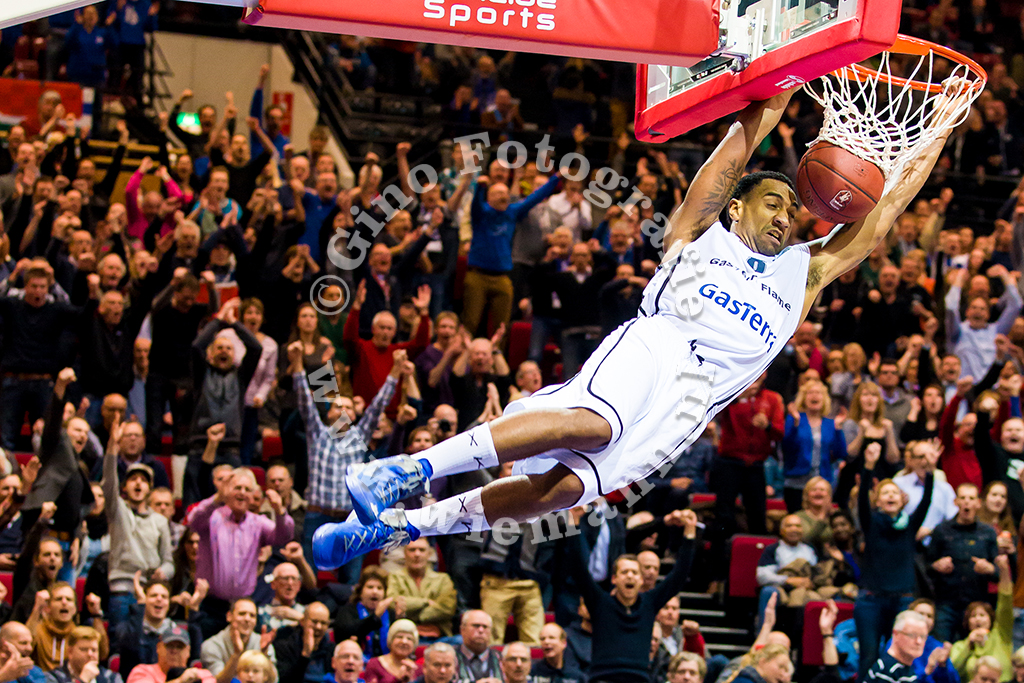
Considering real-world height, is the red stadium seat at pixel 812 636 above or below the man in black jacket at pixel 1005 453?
below

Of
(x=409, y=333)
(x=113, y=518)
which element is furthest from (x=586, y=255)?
(x=113, y=518)

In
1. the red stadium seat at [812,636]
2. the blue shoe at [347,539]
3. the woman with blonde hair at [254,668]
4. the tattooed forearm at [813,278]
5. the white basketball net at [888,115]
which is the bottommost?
the red stadium seat at [812,636]

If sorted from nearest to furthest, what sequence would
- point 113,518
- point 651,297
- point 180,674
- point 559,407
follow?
point 559,407, point 651,297, point 180,674, point 113,518

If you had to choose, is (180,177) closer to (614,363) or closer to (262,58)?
(262,58)

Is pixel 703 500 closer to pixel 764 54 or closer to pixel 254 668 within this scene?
pixel 254 668

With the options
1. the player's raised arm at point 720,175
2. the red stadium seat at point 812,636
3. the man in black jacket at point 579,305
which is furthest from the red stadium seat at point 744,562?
the player's raised arm at point 720,175

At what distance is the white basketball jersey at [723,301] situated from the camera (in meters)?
6.29

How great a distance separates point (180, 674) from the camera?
29.6 ft

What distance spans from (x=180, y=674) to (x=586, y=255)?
482cm

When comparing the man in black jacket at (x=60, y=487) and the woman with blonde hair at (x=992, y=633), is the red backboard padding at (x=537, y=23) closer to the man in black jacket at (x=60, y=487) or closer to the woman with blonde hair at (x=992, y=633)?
the man in black jacket at (x=60, y=487)

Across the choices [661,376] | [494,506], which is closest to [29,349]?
[494,506]

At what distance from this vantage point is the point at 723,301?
20.6ft

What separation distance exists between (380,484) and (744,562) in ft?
20.1

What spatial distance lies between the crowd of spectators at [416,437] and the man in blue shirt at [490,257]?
0.02 metres
